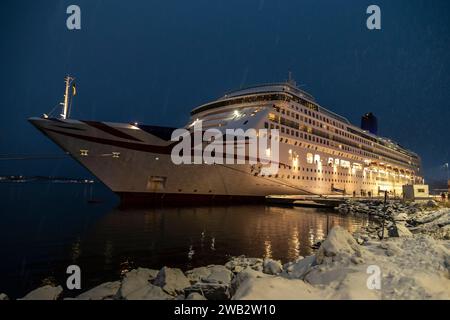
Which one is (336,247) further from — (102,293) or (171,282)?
(102,293)

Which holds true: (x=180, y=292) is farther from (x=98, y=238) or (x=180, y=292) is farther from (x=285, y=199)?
(x=285, y=199)

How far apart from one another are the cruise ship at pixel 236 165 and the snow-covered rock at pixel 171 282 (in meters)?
14.9

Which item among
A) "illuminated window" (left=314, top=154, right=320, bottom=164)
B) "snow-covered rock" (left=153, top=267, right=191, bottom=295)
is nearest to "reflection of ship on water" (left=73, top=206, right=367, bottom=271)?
"snow-covered rock" (left=153, top=267, right=191, bottom=295)

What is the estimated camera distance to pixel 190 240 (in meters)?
11.0

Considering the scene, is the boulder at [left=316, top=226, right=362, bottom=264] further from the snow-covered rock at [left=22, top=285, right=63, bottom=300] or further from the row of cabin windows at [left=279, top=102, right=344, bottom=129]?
the row of cabin windows at [left=279, top=102, right=344, bottom=129]

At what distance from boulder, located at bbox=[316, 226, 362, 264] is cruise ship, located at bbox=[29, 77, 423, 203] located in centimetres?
1554

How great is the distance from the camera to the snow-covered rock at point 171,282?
5.00 m

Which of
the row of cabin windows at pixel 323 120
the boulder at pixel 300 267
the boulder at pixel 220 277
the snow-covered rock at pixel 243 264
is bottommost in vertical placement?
the snow-covered rock at pixel 243 264

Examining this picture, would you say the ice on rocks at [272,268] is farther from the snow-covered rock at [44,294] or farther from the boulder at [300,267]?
the snow-covered rock at [44,294]

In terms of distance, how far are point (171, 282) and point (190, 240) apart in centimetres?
591

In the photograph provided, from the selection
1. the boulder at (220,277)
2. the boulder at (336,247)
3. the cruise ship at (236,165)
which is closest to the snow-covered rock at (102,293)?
the boulder at (220,277)

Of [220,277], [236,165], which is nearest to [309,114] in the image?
[236,165]

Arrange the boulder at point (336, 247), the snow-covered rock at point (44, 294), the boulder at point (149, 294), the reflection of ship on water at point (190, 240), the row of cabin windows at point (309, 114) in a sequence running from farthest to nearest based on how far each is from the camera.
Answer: the row of cabin windows at point (309, 114), the reflection of ship on water at point (190, 240), the boulder at point (336, 247), the snow-covered rock at point (44, 294), the boulder at point (149, 294)
